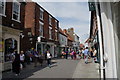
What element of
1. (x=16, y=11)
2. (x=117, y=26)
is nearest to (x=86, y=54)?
(x=16, y=11)

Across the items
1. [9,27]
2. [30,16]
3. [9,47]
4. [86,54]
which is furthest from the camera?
[30,16]

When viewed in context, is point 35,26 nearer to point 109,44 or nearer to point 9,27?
point 9,27

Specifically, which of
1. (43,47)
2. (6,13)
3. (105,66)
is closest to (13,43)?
(6,13)

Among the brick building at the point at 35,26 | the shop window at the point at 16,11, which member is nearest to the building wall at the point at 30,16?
the brick building at the point at 35,26

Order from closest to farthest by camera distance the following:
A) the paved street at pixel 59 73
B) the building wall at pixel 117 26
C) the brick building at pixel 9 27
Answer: the building wall at pixel 117 26
the paved street at pixel 59 73
the brick building at pixel 9 27

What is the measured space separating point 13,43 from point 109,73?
11926 mm

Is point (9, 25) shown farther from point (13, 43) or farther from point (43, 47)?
point (43, 47)

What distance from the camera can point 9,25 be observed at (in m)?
12.1

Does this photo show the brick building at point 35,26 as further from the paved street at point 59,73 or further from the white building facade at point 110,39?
the white building facade at point 110,39

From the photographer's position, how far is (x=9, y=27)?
11773 millimetres

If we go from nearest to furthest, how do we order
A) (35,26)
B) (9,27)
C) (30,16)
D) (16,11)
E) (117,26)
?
1. (117,26)
2. (9,27)
3. (16,11)
4. (35,26)
5. (30,16)

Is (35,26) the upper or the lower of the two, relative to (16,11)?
lower

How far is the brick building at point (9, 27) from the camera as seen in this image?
1107 centimetres

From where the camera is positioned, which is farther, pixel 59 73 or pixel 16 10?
pixel 16 10
